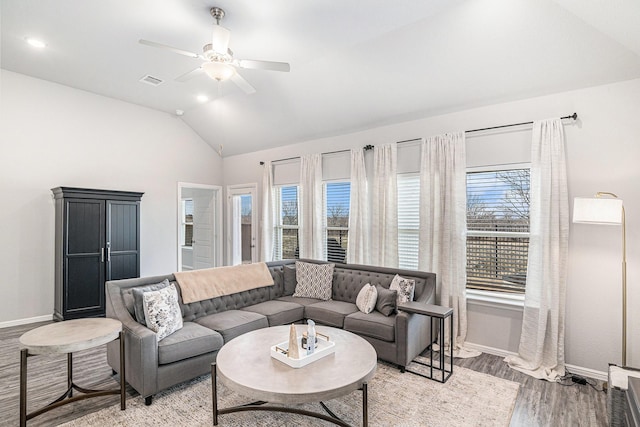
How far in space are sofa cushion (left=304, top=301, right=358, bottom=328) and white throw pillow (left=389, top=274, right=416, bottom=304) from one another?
547 millimetres

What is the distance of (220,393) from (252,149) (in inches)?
189

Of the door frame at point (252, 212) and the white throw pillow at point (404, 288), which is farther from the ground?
the door frame at point (252, 212)

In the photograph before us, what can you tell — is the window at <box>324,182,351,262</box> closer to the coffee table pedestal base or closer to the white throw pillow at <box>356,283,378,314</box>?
the white throw pillow at <box>356,283,378,314</box>

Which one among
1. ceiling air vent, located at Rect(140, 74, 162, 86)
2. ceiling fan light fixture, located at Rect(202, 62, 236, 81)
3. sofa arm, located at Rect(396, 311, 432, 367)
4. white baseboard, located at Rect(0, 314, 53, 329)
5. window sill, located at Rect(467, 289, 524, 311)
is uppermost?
ceiling air vent, located at Rect(140, 74, 162, 86)

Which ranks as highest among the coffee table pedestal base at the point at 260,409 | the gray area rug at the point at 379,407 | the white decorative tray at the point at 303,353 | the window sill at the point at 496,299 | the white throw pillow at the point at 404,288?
the white throw pillow at the point at 404,288

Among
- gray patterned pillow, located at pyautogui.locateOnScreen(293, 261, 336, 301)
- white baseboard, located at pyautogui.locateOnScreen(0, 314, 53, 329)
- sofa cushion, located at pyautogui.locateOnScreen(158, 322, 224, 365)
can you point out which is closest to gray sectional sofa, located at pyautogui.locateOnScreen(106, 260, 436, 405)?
sofa cushion, located at pyautogui.locateOnScreen(158, 322, 224, 365)

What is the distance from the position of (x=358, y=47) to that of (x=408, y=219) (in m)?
2.26

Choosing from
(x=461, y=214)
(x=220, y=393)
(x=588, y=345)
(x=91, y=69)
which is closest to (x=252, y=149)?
(x=91, y=69)

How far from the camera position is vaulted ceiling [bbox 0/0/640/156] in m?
2.88

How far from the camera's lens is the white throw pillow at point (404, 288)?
3.68 meters

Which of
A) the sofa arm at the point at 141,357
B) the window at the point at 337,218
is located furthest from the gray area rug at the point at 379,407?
the window at the point at 337,218

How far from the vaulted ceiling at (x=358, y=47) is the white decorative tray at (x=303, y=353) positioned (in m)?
2.93

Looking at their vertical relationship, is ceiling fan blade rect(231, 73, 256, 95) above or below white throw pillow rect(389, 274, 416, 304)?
above

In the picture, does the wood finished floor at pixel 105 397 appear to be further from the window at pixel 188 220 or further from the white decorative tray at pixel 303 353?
the window at pixel 188 220
